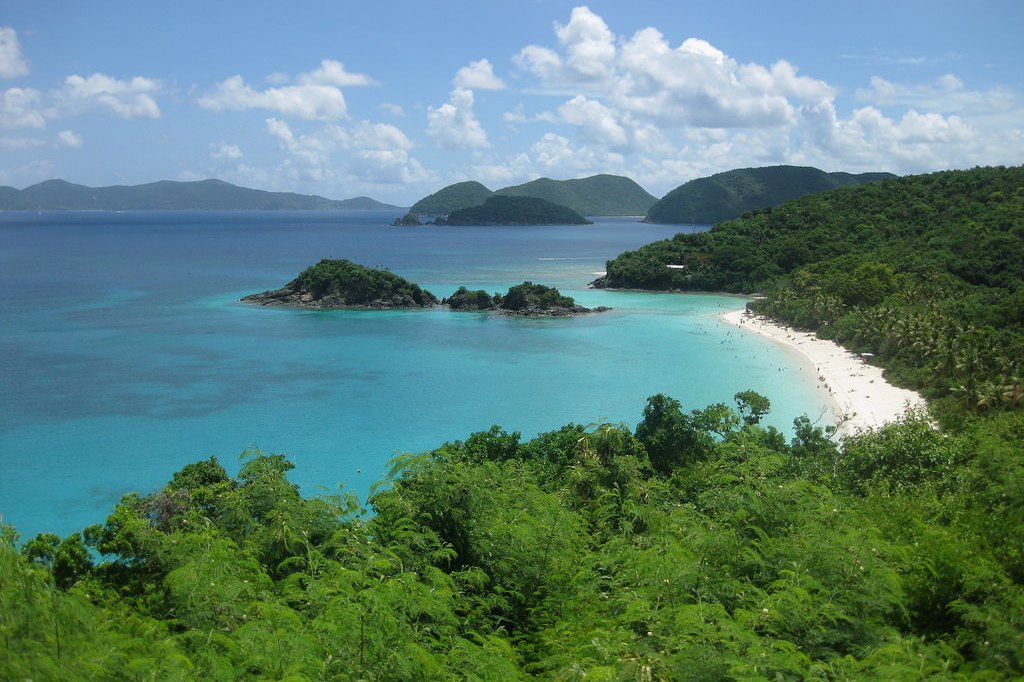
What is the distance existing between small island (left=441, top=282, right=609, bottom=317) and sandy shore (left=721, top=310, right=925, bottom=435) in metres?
16.3

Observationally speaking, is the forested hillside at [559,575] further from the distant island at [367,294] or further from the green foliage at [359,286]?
the green foliage at [359,286]

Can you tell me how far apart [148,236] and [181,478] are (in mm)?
162871

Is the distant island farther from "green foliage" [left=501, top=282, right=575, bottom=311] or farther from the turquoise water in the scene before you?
the turquoise water

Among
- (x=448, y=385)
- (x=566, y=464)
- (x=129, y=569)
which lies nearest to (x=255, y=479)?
(x=129, y=569)

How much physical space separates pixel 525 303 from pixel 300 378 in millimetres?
26342

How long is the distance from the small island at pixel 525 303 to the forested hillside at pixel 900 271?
51.9 feet

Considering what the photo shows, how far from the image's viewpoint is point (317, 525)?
10430 mm

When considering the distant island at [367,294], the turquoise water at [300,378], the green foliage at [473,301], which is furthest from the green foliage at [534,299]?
the turquoise water at [300,378]

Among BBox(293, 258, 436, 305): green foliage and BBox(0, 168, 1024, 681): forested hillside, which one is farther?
BBox(293, 258, 436, 305): green foliage

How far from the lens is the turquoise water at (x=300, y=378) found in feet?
88.2

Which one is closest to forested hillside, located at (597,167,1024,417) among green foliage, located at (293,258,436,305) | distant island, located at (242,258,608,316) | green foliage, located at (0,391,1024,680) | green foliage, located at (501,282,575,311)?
green foliage, located at (501,282,575,311)

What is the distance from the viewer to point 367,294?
64875mm

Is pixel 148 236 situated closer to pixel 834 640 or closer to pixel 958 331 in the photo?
pixel 958 331

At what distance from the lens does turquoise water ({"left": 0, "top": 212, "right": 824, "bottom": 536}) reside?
88.2 ft
